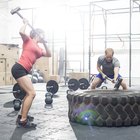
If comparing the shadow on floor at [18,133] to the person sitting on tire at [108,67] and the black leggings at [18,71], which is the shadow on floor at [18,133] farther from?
the person sitting on tire at [108,67]

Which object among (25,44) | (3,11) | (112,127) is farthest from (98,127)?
(3,11)

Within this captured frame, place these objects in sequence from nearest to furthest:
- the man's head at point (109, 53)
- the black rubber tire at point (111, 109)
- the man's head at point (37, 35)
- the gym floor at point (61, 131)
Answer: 1. the gym floor at point (61, 131)
2. the black rubber tire at point (111, 109)
3. the man's head at point (37, 35)
4. the man's head at point (109, 53)

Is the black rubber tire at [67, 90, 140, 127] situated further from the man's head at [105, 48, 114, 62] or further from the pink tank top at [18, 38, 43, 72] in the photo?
the man's head at [105, 48, 114, 62]

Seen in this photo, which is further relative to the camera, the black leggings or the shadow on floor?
the black leggings

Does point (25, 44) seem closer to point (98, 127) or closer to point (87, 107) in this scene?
point (87, 107)

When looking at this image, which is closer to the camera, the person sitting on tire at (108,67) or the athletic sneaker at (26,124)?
the athletic sneaker at (26,124)

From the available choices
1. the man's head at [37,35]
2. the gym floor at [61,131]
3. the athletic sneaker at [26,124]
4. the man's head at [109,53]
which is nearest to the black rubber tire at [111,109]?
the gym floor at [61,131]

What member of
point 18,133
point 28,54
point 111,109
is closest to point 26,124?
point 18,133

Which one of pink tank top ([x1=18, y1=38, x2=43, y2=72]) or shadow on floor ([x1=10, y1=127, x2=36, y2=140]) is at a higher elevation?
pink tank top ([x1=18, y1=38, x2=43, y2=72])

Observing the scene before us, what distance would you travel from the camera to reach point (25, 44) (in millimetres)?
2990

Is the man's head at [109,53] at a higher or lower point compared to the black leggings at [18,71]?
higher

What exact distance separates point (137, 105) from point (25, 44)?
1.33 metres

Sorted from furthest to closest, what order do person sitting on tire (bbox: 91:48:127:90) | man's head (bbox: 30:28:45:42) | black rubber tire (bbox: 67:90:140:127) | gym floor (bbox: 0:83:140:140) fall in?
1. person sitting on tire (bbox: 91:48:127:90)
2. man's head (bbox: 30:28:45:42)
3. black rubber tire (bbox: 67:90:140:127)
4. gym floor (bbox: 0:83:140:140)

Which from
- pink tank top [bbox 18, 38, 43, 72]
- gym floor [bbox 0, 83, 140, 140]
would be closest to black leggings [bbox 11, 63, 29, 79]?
pink tank top [bbox 18, 38, 43, 72]
